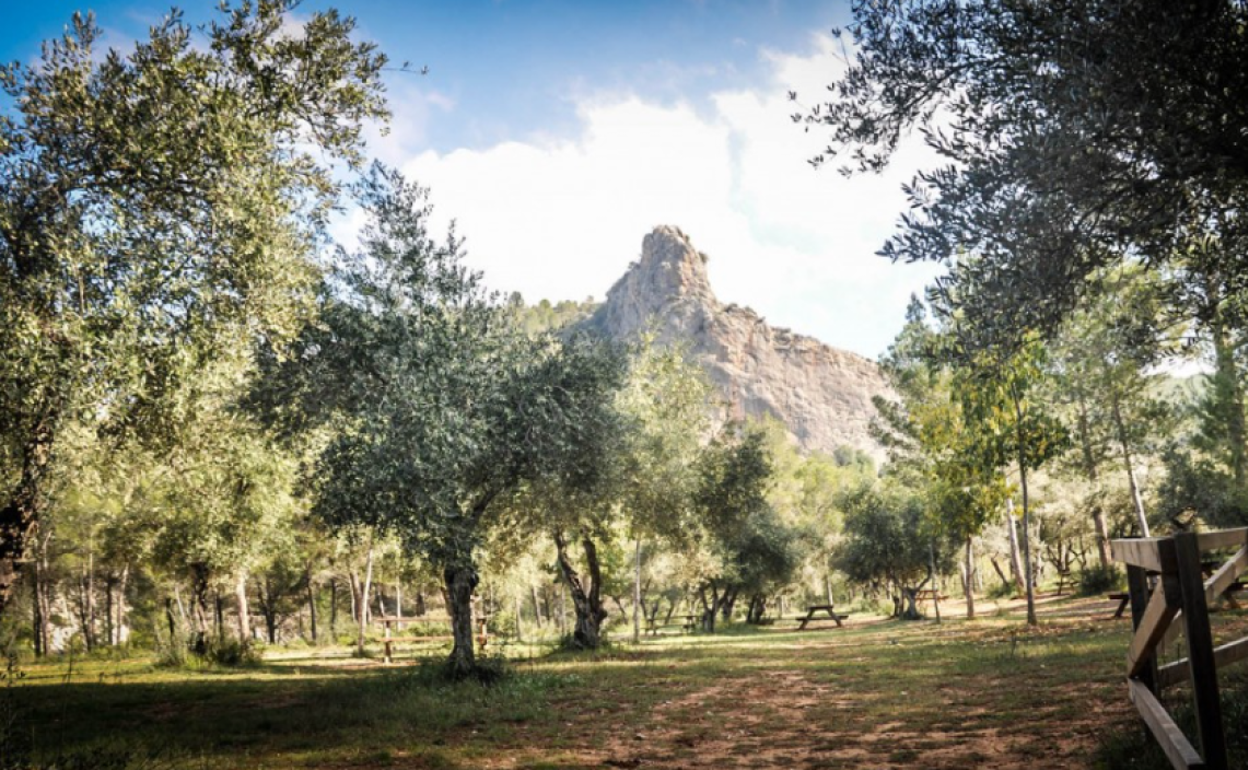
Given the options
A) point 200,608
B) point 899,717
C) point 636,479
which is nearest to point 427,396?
point 899,717

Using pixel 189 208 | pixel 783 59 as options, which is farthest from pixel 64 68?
pixel 783 59

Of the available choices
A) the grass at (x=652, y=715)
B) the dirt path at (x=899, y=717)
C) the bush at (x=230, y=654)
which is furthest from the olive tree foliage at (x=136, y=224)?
the bush at (x=230, y=654)

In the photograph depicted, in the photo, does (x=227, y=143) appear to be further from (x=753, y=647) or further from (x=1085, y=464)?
(x=1085, y=464)

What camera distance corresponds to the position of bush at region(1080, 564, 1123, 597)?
3309cm

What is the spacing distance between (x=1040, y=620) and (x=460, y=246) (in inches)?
892

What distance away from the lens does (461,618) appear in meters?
16.9

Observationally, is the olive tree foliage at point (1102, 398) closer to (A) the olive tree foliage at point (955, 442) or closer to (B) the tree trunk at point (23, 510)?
(A) the olive tree foliage at point (955, 442)

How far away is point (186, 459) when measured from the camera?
14969 mm

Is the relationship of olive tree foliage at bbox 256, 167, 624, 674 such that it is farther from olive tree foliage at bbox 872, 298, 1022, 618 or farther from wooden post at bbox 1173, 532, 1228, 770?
wooden post at bbox 1173, 532, 1228, 770

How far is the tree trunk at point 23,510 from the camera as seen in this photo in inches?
392

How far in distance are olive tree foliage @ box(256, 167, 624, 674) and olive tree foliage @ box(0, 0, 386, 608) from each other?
103 inches

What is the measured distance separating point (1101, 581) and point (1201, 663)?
120 feet

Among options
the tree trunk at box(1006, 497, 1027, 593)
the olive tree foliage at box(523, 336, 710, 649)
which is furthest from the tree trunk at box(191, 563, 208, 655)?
the tree trunk at box(1006, 497, 1027, 593)

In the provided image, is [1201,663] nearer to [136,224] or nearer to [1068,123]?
[1068,123]
